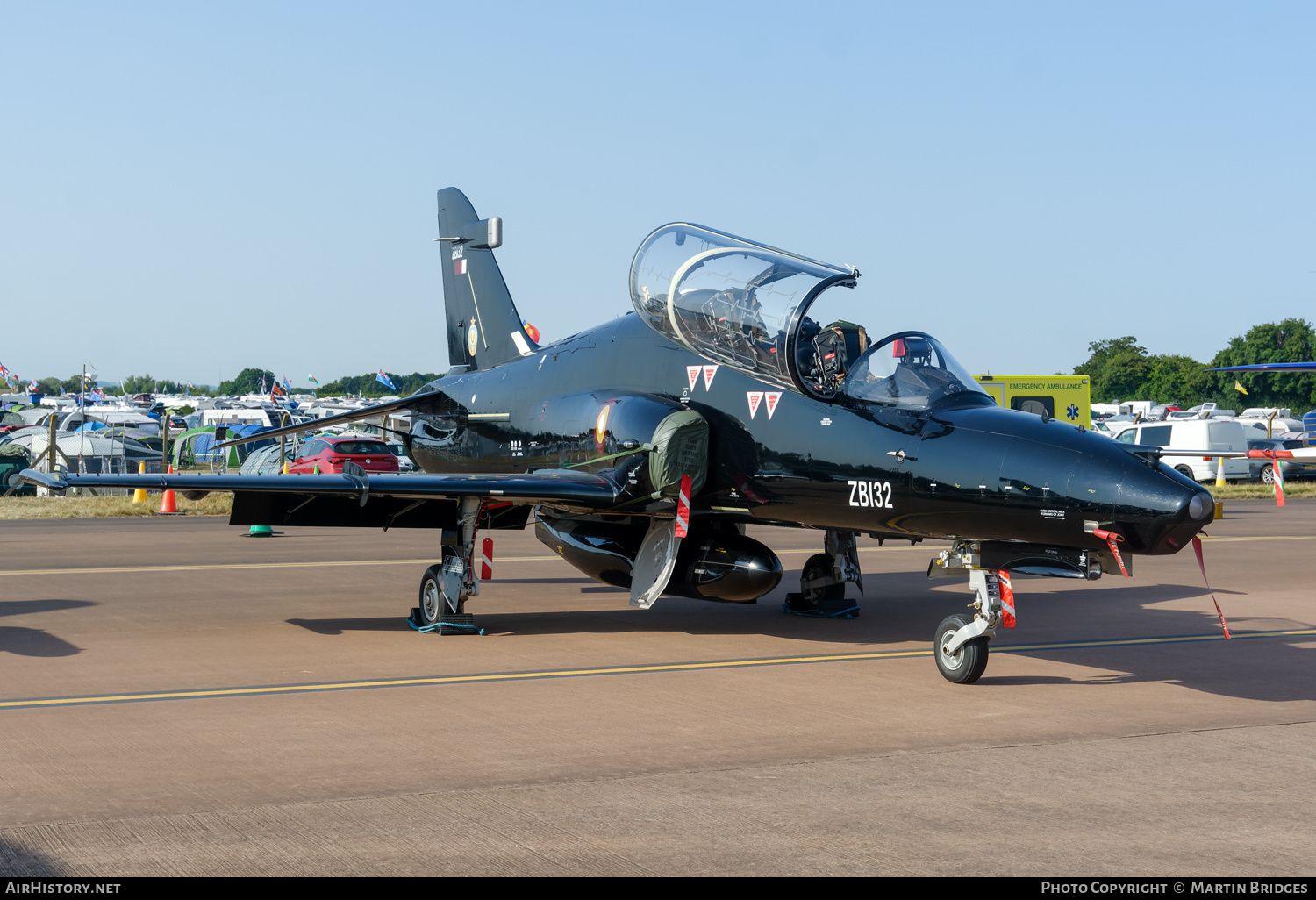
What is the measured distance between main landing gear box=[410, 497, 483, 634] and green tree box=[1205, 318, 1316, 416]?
277 ft

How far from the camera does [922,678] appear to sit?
30.6 ft

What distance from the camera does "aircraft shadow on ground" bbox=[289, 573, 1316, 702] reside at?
31.1 feet

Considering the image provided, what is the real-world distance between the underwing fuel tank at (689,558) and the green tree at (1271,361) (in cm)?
8289

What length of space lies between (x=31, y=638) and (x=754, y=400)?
6.77m

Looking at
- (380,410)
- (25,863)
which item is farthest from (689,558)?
(25,863)

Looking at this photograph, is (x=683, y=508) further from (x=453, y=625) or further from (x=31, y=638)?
(x=31, y=638)

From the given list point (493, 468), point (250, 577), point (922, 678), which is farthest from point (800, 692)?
point (250, 577)

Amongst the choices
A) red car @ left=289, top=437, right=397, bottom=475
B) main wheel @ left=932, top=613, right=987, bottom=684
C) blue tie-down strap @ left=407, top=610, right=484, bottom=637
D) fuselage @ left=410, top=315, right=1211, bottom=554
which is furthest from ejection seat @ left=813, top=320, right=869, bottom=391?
red car @ left=289, top=437, right=397, bottom=475

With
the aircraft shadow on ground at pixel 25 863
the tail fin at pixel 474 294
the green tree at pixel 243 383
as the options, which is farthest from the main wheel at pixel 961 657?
the green tree at pixel 243 383

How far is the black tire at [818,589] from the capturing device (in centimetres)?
1291

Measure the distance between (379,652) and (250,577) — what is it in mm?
6083

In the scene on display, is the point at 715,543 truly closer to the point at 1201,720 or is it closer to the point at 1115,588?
the point at 1201,720

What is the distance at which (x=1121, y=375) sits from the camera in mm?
107125

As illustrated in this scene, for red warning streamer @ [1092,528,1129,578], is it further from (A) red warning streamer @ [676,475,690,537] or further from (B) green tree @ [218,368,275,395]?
(B) green tree @ [218,368,275,395]
